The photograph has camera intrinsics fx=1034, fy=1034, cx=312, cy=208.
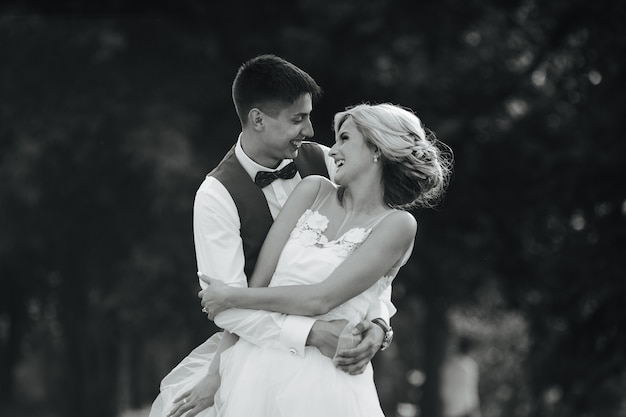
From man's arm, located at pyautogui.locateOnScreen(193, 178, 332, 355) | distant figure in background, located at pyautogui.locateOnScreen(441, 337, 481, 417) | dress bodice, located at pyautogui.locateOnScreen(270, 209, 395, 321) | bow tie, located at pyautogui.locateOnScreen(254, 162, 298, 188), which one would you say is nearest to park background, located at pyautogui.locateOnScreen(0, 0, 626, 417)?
distant figure in background, located at pyautogui.locateOnScreen(441, 337, 481, 417)

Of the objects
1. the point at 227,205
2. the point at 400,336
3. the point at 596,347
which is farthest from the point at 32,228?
the point at 227,205

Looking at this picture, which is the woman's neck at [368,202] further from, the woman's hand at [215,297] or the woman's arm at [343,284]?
the woman's hand at [215,297]

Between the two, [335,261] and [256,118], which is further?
[256,118]

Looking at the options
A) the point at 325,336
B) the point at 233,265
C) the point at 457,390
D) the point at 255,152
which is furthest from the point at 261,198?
the point at 457,390

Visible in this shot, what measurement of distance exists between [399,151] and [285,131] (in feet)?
1.92

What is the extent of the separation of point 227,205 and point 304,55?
35.2 ft

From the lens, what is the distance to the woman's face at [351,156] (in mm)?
4164

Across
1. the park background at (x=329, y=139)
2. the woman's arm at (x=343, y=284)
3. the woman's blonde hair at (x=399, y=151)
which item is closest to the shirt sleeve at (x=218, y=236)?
the woman's arm at (x=343, y=284)

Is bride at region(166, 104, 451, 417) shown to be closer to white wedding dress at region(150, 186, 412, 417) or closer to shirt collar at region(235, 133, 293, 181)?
white wedding dress at region(150, 186, 412, 417)

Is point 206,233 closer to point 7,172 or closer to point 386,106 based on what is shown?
point 386,106

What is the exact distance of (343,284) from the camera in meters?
3.95

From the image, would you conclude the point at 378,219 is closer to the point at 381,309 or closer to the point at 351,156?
the point at 351,156

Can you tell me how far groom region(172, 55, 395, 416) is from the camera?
4.03m

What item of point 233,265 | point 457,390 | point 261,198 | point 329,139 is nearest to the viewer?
point 233,265
